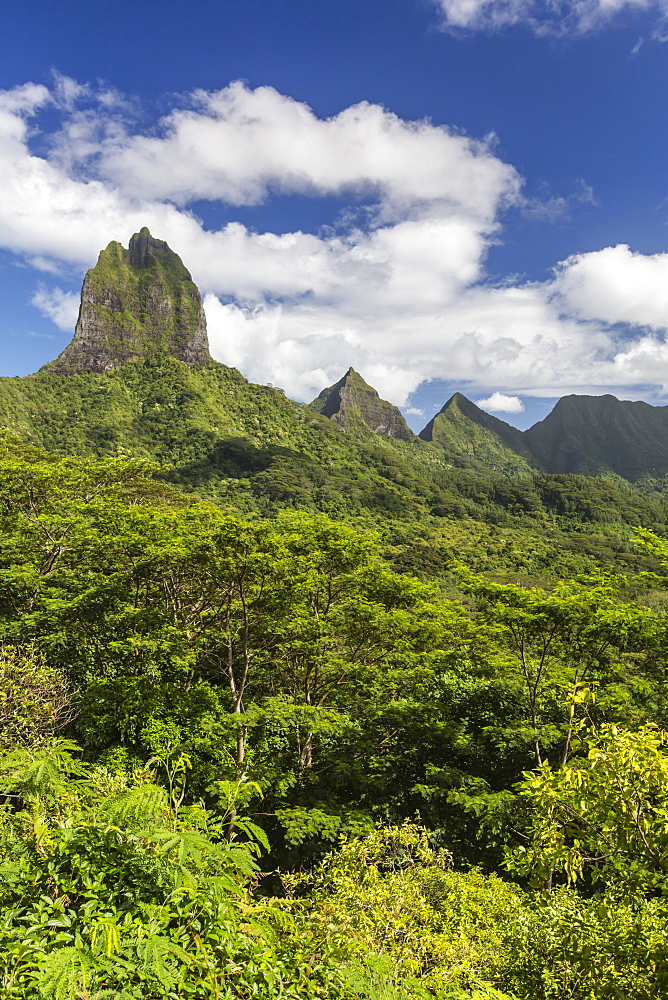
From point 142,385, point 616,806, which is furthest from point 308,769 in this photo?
point 142,385

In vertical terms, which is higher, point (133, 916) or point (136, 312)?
point (136, 312)

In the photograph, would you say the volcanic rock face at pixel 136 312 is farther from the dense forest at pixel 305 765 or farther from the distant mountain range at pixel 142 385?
the dense forest at pixel 305 765

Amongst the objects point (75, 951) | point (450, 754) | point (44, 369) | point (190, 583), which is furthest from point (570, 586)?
point (44, 369)

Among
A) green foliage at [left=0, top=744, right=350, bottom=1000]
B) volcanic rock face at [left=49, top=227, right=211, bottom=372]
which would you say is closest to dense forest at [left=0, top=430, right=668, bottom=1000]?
green foliage at [left=0, top=744, right=350, bottom=1000]

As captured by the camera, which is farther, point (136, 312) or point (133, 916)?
point (136, 312)

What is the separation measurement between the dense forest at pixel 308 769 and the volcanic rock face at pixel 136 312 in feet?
465

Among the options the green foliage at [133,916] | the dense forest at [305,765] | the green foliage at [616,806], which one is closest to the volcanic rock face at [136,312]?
the dense forest at [305,765]

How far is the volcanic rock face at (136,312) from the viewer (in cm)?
A: 14838

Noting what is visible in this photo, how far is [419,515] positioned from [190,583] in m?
117

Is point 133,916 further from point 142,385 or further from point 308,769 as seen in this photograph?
point 142,385

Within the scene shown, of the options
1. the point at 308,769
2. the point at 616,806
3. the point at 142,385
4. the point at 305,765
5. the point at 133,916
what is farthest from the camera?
the point at 142,385

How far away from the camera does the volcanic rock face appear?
14838 cm

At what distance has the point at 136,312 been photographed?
163 metres

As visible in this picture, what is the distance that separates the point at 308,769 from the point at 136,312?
580 feet
